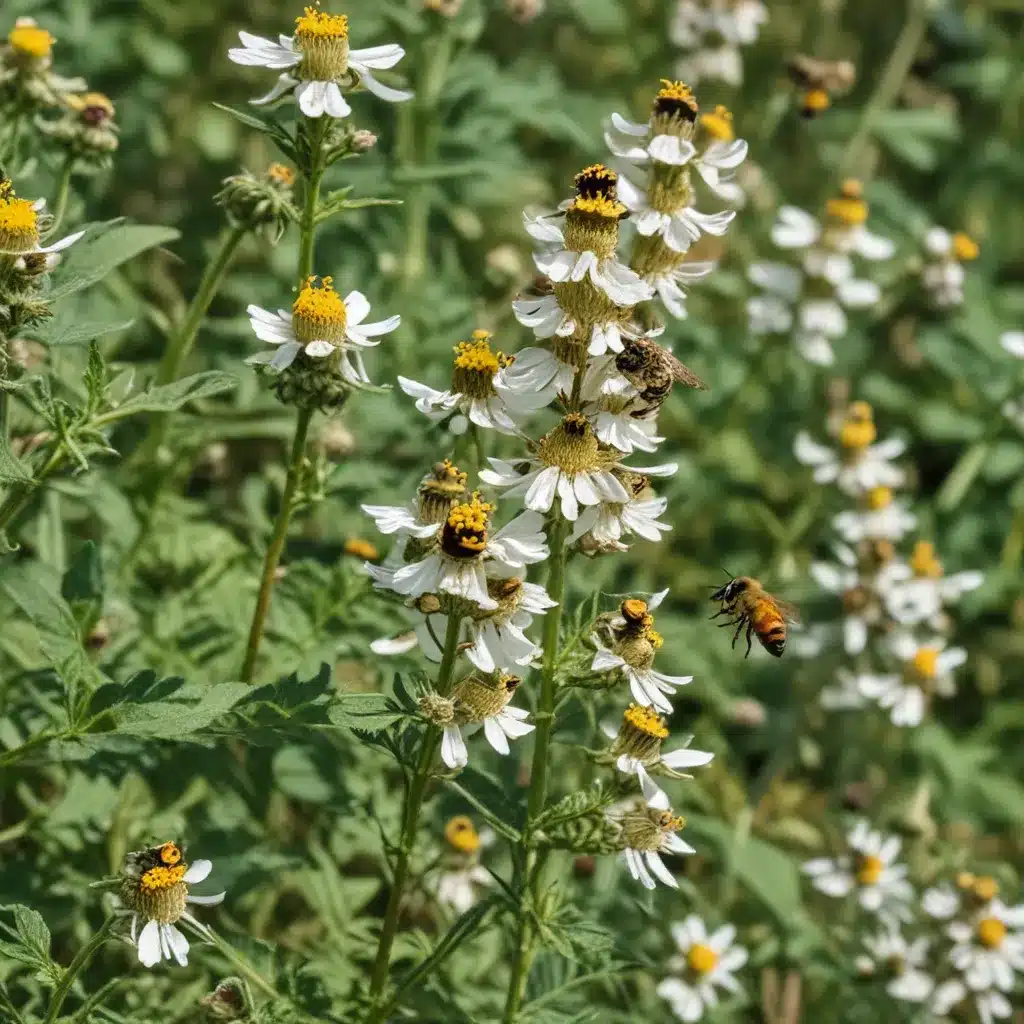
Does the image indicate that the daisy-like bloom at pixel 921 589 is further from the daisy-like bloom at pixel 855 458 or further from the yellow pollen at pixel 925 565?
the daisy-like bloom at pixel 855 458

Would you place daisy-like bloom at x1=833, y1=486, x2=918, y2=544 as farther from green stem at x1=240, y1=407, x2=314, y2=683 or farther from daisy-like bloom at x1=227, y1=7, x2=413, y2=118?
daisy-like bloom at x1=227, y1=7, x2=413, y2=118

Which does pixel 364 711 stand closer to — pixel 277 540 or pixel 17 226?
pixel 277 540

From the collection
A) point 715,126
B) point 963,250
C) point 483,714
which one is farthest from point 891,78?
point 483,714

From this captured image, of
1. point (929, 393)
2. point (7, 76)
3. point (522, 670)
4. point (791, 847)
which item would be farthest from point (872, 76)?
point (522, 670)

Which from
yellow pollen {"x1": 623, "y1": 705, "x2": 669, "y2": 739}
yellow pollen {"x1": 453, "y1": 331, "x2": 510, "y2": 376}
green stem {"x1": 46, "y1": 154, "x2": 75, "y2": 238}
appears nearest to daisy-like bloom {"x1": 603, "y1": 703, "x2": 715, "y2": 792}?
yellow pollen {"x1": 623, "y1": 705, "x2": 669, "y2": 739}

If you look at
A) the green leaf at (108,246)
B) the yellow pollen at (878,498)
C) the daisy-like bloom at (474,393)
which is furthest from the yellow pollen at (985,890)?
the green leaf at (108,246)

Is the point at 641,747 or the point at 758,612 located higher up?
the point at 641,747
